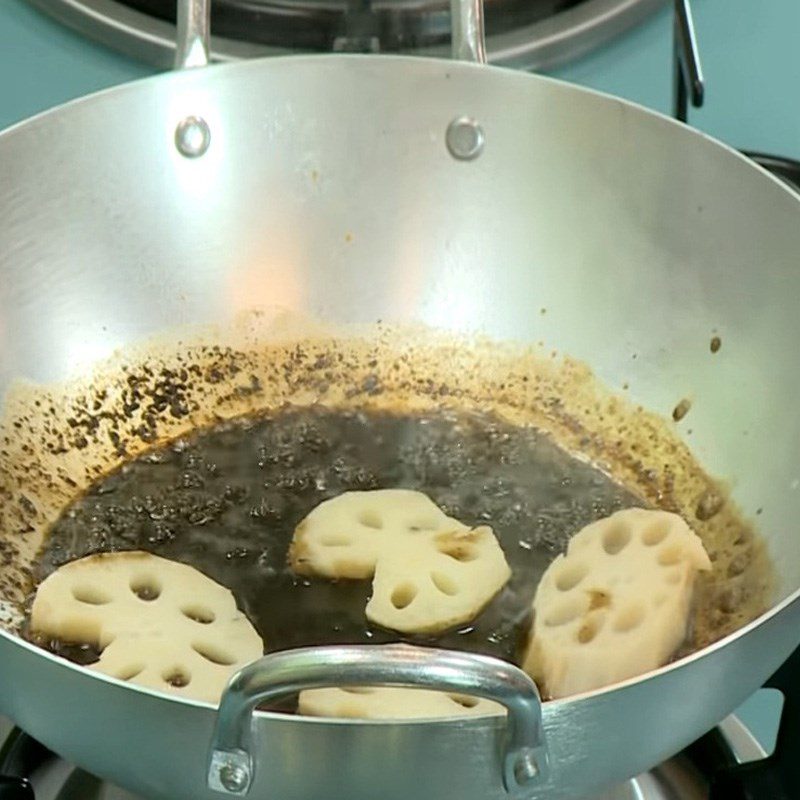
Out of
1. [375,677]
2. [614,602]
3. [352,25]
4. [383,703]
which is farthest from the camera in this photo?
[352,25]

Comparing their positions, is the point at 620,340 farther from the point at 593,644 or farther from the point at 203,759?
the point at 203,759

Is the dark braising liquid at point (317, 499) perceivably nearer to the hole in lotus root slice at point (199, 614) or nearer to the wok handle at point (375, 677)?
the hole in lotus root slice at point (199, 614)

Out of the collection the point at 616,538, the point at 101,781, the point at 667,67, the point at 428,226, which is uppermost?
the point at 667,67

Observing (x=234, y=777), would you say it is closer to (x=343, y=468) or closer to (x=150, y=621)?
(x=150, y=621)

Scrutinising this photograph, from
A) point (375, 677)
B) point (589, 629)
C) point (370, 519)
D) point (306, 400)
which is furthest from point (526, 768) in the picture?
point (306, 400)

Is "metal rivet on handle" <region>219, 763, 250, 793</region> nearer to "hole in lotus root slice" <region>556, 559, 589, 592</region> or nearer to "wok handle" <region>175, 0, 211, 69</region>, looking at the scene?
"hole in lotus root slice" <region>556, 559, 589, 592</region>

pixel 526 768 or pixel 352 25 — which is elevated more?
pixel 352 25

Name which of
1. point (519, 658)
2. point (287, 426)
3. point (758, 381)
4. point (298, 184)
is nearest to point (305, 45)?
point (298, 184)
